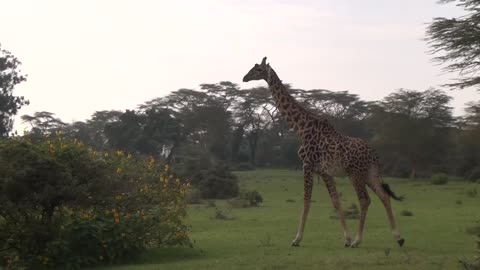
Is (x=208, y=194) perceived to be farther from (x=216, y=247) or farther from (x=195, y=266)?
(x=195, y=266)

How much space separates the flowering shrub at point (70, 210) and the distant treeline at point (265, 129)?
2868 centimetres

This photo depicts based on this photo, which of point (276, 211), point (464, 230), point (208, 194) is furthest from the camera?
point (208, 194)

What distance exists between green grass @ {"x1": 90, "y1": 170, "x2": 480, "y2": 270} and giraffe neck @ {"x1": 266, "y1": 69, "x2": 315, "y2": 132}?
8.59 feet

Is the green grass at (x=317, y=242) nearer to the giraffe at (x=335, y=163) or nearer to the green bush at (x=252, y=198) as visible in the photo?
the giraffe at (x=335, y=163)

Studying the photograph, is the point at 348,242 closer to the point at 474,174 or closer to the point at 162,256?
the point at 162,256

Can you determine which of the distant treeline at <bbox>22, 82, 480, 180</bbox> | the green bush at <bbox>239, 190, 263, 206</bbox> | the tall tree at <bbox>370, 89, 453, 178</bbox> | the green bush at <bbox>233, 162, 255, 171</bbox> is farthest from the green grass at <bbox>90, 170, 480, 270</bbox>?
the green bush at <bbox>233, 162, 255, 171</bbox>

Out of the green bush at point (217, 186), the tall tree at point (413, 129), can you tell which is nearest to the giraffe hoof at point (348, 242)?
the green bush at point (217, 186)

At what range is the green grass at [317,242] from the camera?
11.4 meters

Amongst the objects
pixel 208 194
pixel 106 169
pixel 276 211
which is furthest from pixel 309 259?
pixel 208 194

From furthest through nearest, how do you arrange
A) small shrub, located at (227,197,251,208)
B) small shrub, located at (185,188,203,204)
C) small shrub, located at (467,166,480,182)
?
1. small shrub, located at (467,166,480,182)
2. small shrub, located at (185,188,203,204)
3. small shrub, located at (227,197,251,208)

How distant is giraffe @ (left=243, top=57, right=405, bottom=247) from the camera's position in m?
14.2

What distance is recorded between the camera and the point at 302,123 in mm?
15492

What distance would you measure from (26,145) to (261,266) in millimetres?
4719

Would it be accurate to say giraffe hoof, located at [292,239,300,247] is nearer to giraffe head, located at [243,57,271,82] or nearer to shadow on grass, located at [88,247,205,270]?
shadow on grass, located at [88,247,205,270]
